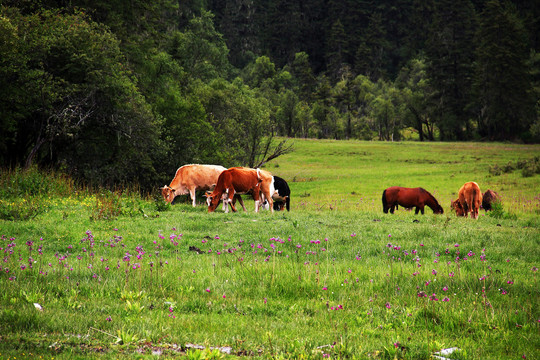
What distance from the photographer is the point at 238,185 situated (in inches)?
771

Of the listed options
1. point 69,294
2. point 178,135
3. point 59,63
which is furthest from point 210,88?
point 69,294

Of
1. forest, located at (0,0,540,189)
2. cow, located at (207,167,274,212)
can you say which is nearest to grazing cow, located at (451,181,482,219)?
cow, located at (207,167,274,212)

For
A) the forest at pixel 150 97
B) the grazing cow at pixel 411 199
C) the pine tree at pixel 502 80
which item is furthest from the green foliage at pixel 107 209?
the pine tree at pixel 502 80

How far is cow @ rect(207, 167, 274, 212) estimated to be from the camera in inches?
744

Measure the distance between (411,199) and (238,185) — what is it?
1007cm

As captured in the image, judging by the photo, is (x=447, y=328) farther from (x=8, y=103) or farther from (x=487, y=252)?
(x=8, y=103)

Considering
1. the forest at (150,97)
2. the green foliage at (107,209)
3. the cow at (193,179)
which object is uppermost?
the forest at (150,97)

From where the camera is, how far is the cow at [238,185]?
18891 mm

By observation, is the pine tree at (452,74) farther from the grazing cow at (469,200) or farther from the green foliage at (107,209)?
the green foliage at (107,209)

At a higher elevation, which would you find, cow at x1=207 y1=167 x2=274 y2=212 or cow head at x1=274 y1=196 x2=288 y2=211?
→ cow at x1=207 y1=167 x2=274 y2=212

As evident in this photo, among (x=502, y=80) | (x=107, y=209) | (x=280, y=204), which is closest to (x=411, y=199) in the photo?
(x=280, y=204)

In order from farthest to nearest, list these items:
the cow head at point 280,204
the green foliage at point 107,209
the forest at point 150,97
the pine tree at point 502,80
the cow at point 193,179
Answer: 1. the pine tree at point 502,80
2. the cow head at point 280,204
3. the forest at point 150,97
4. the cow at point 193,179
5. the green foliage at point 107,209

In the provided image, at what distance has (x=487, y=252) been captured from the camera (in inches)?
413

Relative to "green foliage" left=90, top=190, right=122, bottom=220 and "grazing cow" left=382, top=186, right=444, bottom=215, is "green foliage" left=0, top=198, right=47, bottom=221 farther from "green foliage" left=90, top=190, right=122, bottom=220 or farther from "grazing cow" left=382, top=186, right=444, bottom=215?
"grazing cow" left=382, top=186, right=444, bottom=215
